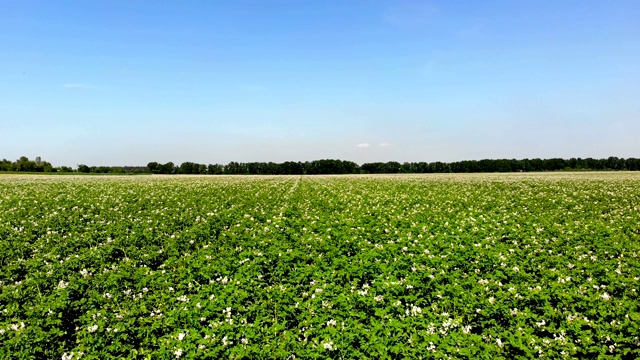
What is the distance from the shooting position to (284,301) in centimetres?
679

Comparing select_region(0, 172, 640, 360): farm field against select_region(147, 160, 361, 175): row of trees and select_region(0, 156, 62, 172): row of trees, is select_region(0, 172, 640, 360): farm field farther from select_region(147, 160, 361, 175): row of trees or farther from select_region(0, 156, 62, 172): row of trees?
select_region(0, 156, 62, 172): row of trees

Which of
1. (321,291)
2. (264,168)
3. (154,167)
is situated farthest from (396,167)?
(321,291)

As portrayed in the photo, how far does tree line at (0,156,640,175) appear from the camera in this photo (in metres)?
130

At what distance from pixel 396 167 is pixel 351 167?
1870 centimetres

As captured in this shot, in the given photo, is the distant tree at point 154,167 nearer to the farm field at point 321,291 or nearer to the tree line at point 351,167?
the tree line at point 351,167

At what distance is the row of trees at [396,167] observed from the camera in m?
130

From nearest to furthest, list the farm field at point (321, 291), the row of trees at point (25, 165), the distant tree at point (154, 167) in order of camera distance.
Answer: the farm field at point (321, 291)
the row of trees at point (25, 165)
the distant tree at point (154, 167)

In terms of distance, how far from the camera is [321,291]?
715cm

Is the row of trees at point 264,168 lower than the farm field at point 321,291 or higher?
higher

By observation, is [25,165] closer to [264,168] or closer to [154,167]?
[154,167]

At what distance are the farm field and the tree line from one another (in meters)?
127

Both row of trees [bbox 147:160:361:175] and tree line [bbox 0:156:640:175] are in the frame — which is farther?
row of trees [bbox 147:160:361:175]

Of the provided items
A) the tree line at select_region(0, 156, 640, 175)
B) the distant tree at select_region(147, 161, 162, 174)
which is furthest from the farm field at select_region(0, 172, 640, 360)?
the distant tree at select_region(147, 161, 162, 174)

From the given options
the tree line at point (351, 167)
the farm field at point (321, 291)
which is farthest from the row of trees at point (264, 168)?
the farm field at point (321, 291)
